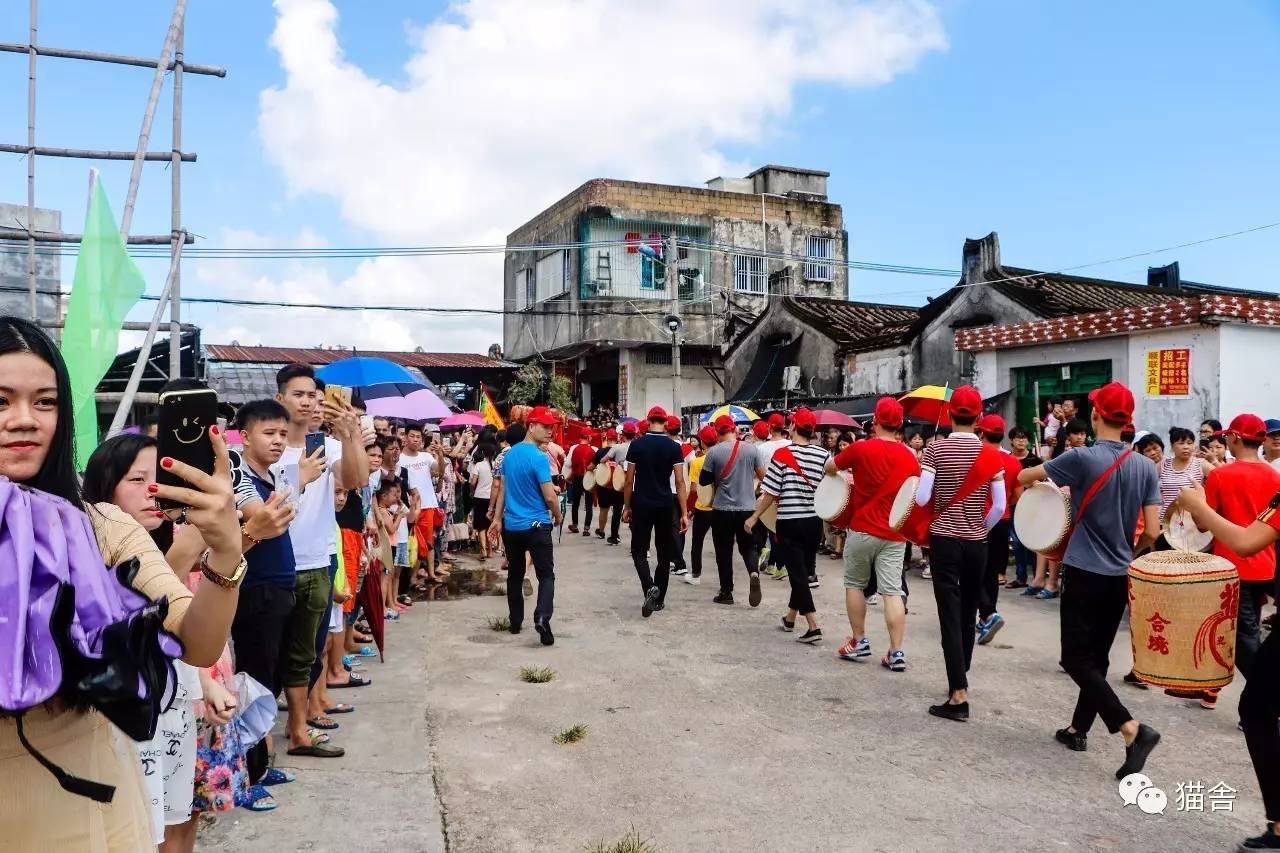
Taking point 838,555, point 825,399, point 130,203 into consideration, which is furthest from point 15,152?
point 825,399

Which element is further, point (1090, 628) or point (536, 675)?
point (536, 675)

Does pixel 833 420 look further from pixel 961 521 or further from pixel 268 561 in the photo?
pixel 268 561

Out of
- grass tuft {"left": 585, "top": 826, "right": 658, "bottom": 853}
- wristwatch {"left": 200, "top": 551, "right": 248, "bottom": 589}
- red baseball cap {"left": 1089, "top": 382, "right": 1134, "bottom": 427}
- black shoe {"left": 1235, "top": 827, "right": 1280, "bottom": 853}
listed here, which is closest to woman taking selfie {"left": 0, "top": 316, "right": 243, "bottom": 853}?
wristwatch {"left": 200, "top": 551, "right": 248, "bottom": 589}

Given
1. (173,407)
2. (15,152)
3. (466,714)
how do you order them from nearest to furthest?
(173,407) < (466,714) < (15,152)

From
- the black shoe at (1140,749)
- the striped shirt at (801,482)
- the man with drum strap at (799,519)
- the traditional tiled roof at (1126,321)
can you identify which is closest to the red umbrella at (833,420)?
the traditional tiled roof at (1126,321)

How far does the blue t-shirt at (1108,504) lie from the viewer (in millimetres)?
5332

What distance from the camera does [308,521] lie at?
5008 mm

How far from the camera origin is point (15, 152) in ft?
27.3

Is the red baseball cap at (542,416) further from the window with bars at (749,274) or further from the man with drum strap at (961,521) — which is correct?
the window with bars at (749,274)

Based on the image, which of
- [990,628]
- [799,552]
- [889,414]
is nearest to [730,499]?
[799,552]

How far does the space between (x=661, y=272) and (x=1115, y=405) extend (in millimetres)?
25410

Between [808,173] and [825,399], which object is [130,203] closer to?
[825,399]

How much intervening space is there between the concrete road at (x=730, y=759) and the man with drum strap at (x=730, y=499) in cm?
186

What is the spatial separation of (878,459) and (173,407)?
19.1 feet
